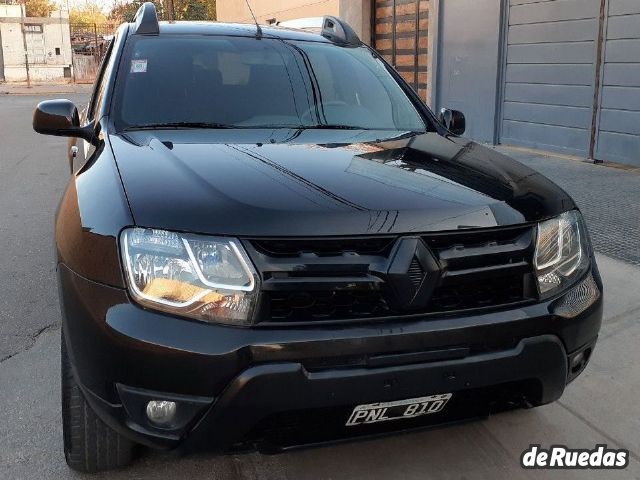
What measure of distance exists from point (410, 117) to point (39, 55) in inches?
1548

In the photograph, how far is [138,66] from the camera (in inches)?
134

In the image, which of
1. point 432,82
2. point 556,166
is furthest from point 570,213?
point 432,82

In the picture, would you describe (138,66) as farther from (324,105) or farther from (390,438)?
(390,438)

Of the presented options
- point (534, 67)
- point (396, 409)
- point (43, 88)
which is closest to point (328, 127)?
point (396, 409)

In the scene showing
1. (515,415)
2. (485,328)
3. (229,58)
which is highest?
(229,58)

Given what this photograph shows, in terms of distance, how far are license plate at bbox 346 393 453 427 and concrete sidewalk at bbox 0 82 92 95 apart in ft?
104

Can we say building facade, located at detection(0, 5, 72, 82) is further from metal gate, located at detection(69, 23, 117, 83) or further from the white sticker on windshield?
the white sticker on windshield

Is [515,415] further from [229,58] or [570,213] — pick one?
[229,58]

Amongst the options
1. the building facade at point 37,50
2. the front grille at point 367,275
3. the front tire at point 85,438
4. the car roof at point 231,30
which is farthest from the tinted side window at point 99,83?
the building facade at point 37,50

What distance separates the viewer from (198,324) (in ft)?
6.60

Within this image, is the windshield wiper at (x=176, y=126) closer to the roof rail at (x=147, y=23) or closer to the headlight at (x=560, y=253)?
the roof rail at (x=147, y=23)

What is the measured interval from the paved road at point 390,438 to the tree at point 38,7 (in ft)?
221

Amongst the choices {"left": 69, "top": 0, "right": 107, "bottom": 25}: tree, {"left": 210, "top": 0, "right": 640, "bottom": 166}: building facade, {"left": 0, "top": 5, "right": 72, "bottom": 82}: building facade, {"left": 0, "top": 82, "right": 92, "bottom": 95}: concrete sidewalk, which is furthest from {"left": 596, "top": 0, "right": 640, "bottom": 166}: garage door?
{"left": 69, "top": 0, "right": 107, "bottom": 25}: tree

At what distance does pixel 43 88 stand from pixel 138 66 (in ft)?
110
